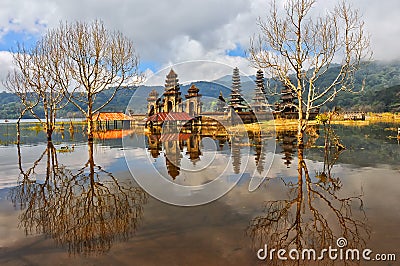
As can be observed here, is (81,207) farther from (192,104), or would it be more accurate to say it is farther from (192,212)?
(192,104)

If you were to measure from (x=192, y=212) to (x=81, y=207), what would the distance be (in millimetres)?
3111

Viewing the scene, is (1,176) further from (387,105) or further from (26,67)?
(387,105)

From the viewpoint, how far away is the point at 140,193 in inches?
363

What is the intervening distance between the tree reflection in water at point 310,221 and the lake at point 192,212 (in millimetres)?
22

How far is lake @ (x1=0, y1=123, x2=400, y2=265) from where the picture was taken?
17.1ft

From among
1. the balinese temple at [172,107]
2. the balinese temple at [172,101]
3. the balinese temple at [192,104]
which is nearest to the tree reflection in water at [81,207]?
the balinese temple at [192,104]

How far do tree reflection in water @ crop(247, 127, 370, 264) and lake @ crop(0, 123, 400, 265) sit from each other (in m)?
0.02

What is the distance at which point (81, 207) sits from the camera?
25.5 feet

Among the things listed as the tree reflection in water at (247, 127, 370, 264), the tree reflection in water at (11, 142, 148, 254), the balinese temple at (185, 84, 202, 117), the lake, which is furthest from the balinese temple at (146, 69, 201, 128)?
the tree reflection in water at (247, 127, 370, 264)

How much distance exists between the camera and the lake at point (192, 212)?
522 centimetres

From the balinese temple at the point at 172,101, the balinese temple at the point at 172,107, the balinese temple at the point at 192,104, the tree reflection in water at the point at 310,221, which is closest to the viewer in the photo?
the tree reflection in water at the point at 310,221

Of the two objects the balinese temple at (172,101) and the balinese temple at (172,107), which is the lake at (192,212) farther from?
the balinese temple at (172,101)

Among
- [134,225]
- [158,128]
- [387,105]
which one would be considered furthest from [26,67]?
[387,105]

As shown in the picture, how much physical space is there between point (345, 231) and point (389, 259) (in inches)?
48.2
